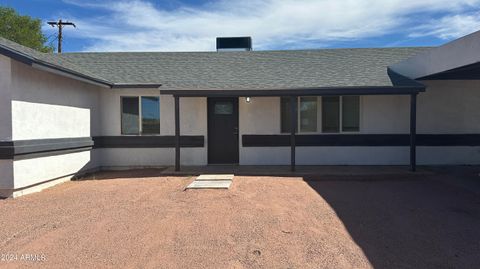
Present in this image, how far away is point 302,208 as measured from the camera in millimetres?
6129

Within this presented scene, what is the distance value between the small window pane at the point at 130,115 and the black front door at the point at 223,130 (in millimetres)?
2314

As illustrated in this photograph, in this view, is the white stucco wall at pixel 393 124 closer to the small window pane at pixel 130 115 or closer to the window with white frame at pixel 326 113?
the window with white frame at pixel 326 113

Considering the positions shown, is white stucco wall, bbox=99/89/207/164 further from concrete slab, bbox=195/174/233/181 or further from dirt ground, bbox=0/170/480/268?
dirt ground, bbox=0/170/480/268

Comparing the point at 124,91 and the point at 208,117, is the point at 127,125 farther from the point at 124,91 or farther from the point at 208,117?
the point at 208,117

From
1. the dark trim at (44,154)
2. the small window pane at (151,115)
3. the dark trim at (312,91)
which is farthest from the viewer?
the small window pane at (151,115)

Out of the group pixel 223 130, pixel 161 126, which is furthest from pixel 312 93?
pixel 161 126

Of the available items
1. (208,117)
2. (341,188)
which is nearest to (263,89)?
(208,117)

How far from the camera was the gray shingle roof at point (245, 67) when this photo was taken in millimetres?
10234

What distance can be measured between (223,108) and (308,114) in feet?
8.76

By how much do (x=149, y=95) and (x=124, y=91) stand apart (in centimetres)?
80

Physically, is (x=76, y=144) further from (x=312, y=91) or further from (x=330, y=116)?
(x=330, y=116)

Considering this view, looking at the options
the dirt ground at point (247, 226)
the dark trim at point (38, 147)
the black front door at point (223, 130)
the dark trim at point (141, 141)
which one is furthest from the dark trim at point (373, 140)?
the dark trim at point (38, 147)

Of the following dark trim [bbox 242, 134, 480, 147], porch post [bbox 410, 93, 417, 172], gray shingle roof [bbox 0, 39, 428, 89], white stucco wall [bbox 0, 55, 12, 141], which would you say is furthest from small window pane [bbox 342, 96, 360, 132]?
white stucco wall [bbox 0, 55, 12, 141]

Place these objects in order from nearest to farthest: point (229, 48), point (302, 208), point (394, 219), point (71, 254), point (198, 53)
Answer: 1. point (71, 254)
2. point (394, 219)
3. point (302, 208)
4. point (198, 53)
5. point (229, 48)
